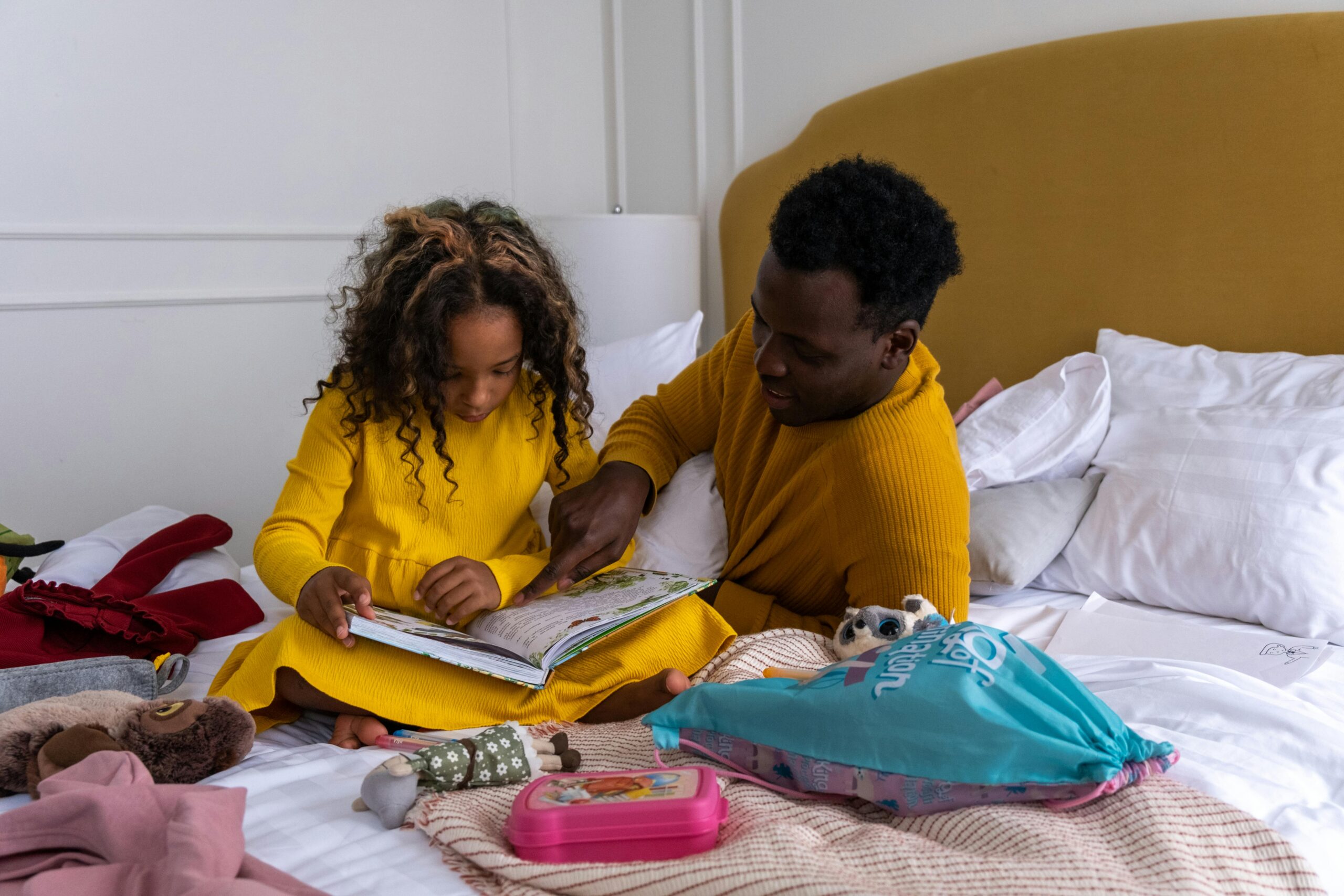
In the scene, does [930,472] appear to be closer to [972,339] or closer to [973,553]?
[973,553]

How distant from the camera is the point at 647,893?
29.2 inches

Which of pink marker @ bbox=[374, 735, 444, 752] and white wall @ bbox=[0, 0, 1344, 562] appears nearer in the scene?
pink marker @ bbox=[374, 735, 444, 752]

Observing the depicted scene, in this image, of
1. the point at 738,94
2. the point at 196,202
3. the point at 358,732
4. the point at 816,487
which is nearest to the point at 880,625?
the point at 816,487

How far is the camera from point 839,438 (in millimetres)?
1246

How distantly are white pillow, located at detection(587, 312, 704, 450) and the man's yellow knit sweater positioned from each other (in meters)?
0.40

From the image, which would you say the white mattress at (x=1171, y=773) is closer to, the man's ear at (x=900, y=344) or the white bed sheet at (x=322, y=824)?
the white bed sheet at (x=322, y=824)

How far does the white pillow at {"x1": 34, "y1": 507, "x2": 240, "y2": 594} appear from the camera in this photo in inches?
63.7

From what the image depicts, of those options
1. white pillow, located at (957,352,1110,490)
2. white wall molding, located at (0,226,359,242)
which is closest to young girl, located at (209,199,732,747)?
white pillow, located at (957,352,1110,490)

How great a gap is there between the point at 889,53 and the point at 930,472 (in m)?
1.39

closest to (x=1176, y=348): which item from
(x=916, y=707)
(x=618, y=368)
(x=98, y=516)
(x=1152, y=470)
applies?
(x=1152, y=470)

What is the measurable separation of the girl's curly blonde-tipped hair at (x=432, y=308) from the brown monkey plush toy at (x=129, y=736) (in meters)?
0.41

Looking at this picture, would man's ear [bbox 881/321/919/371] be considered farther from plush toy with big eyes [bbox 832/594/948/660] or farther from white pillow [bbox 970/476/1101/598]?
white pillow [bbox 970/476/1101/598]

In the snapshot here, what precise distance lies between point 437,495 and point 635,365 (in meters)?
0.78

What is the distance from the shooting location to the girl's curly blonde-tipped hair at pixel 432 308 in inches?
49.3
